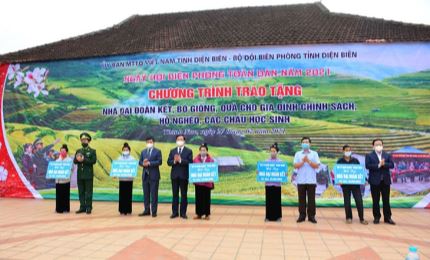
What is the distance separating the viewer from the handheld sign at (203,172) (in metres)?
7.24

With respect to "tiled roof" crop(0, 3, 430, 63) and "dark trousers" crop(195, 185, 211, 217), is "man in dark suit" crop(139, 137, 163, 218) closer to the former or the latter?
"dark trousers" crop(195, 185, 211, 217)

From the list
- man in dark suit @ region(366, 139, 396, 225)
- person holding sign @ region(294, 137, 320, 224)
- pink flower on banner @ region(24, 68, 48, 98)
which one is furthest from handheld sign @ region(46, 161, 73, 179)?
man in dark suit @ region(366, 139, 396, 225)

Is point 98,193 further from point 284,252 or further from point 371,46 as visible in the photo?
point 371,46

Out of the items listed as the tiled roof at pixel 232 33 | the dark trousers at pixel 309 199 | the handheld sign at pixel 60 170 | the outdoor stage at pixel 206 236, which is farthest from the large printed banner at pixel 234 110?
the handheld sign at pixel 60 170

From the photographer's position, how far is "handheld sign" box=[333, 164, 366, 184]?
6988mm

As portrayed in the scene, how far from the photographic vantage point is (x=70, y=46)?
11.0 meters

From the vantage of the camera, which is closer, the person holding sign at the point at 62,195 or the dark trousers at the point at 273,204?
the dark trousers at the point at 273,204

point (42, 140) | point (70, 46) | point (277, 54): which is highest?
point (70, 46)

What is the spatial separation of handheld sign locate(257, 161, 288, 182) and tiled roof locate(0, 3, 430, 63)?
337 cm

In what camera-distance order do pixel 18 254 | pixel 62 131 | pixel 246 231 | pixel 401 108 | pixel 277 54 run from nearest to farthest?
pixel 18 254
pixel 246 231
pixel 401 108
pixel 277 54
pixel 62 131

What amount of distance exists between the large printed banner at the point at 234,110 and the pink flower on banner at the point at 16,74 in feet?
0.23

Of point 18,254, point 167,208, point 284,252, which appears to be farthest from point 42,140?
point 284,252

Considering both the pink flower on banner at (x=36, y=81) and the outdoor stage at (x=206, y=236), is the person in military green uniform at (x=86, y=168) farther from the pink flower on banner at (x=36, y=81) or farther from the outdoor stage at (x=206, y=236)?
the pink flower on banner at (x=36, y=81)

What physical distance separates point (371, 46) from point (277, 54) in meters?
2.14
